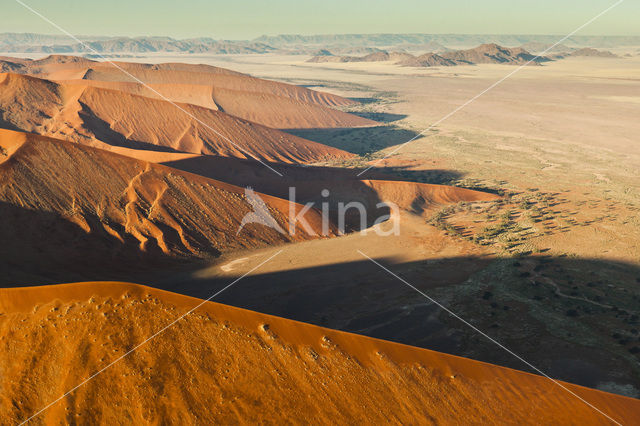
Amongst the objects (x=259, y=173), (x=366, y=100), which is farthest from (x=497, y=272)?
(x=366, y=100)

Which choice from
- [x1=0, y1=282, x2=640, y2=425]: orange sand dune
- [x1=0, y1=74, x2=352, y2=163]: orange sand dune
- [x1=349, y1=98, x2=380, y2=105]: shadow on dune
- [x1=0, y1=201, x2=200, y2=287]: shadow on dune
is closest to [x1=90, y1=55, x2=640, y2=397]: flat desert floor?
[x1=0, y1=201, x2=200, y2=287]: shadow on dune

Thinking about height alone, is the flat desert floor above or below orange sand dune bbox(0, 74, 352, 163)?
below

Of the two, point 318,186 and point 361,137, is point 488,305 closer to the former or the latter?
point 318,186

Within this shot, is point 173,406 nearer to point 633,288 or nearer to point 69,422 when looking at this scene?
point 69,422

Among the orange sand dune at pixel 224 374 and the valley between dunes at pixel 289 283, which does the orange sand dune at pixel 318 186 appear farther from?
the orange sand dune at pixel 224 374

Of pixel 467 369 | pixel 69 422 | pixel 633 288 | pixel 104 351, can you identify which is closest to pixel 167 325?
pixel 104 351

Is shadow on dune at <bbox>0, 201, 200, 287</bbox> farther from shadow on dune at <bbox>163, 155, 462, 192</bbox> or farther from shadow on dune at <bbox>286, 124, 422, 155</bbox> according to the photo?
shadow on dune at <bbox>286, 124, 422, 155</bbox>
